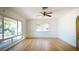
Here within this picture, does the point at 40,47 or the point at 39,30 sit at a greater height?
the point at 39,30

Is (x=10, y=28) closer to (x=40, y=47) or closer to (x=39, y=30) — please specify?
(x=40, y=47)

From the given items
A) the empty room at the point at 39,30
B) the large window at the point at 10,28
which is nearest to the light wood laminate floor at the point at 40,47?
the empty room at the point at 39,30

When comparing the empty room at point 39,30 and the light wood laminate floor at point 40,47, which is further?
the empty room at point 39,30

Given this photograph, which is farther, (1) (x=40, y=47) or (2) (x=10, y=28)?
(2) (x=10, y=28)

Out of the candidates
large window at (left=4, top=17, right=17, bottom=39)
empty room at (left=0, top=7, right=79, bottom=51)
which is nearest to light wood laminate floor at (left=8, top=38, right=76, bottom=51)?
empty room at (left=0, top=7, right=79, bottom=51)

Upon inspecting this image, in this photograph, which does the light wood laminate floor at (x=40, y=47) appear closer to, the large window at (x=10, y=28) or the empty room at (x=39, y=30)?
the empty room at (x=39, y=30)

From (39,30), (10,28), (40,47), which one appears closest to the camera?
(40,47)

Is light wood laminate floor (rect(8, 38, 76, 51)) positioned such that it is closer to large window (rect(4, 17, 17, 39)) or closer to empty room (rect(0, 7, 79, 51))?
empty room (rect(0, 7, 79, 51))

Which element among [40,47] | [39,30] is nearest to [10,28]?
[40,47]

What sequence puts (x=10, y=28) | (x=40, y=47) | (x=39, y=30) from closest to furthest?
(x=40, y=47) < (x=10, y=28) < (x=39, y=30)

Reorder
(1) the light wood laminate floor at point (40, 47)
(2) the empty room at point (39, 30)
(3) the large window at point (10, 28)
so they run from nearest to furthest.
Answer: (1) the light wood laminate floor at point (40, 47) → (2) the empty room at point (39, 30) → (3) the large window at point (10, 28)
